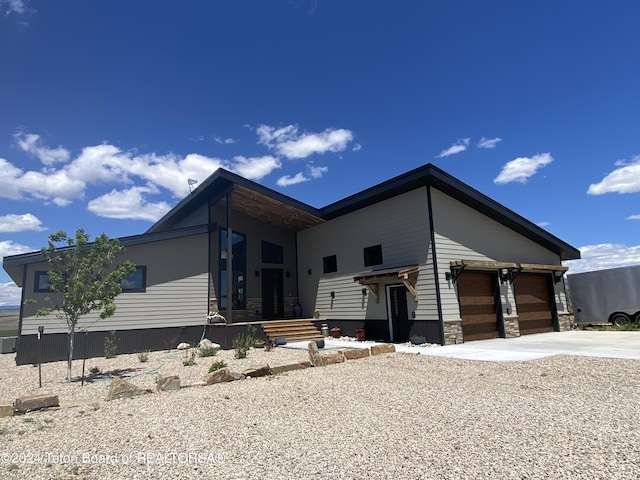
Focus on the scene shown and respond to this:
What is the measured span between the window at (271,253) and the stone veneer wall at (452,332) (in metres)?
8.48

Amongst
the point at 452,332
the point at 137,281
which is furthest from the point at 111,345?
the point at 452,332

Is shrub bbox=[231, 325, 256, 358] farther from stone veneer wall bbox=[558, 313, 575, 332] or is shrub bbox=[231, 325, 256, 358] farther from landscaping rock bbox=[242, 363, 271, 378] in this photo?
stone veneer wall bbox=[558, 313, 575, 332]

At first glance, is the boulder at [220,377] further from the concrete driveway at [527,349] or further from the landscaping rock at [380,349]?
the concrete driveway at [527,349]

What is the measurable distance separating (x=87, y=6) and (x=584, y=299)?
2083 cm

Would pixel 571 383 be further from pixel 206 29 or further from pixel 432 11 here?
pixel 206 29

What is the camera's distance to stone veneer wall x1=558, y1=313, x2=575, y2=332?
50.3 feet

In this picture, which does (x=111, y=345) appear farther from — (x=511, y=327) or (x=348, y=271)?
(x=511, y=327)

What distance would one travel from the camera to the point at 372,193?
515 inches

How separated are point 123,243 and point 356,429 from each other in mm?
10931

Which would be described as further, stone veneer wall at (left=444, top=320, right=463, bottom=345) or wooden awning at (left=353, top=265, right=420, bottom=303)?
wooden awning at (left=353, top=265, right=420, bottom=303)

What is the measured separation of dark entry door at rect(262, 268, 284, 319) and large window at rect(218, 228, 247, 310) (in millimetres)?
991

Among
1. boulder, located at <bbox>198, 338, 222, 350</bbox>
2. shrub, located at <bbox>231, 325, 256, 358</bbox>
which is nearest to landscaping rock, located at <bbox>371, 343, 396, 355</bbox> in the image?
shrub, located at <bbox>231, 325, 256, 358</bbox>

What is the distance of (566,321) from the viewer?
15602mm

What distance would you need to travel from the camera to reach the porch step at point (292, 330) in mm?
13758
